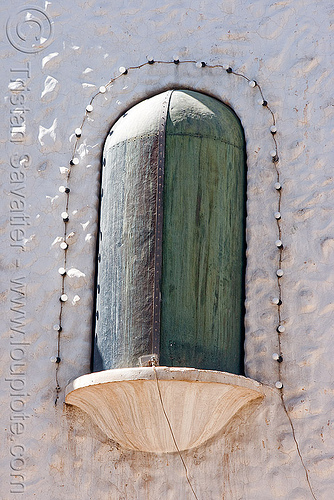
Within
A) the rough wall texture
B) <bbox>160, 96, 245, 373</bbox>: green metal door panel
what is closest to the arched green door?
<bbox>160, 96, 245, 373</bbox>: green metal door panel

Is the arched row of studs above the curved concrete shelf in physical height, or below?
above

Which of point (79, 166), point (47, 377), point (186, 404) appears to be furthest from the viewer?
point (79, 166)

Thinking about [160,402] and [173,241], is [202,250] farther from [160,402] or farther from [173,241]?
[160,402]

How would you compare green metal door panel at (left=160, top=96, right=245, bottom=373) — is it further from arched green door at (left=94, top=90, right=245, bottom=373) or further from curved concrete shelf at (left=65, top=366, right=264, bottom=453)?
curved concrete shelf at (left=65, top=366, right=264, bottom=453)

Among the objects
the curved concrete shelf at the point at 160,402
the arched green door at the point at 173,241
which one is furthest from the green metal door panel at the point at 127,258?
the curved concrete shelf at the point at 160,402

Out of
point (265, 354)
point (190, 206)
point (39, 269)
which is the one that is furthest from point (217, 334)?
point (39, 269)

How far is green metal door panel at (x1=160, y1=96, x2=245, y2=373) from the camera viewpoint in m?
5.56

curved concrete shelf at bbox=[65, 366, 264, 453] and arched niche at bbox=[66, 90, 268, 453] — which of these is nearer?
curved concrete shelf at bbox=[65, 366, 264, 453]

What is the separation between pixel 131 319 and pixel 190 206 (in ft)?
2.37

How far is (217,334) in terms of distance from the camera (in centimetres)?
566

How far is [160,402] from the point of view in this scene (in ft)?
A: 17.7

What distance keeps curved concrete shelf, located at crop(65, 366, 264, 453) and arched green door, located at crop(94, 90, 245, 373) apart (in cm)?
17

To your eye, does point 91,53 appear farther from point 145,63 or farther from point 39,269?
point 39,269

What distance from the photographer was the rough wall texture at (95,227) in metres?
5.64
